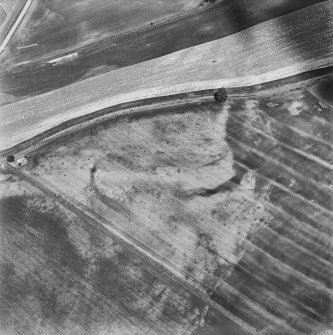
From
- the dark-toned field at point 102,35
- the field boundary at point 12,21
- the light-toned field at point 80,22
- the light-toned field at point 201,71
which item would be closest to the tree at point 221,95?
the light-toned field at point 201,71

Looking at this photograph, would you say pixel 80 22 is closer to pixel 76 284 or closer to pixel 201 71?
pixel 201 71

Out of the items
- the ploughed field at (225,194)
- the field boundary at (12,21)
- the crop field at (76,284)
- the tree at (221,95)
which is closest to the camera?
the ploughed field at (225,194)

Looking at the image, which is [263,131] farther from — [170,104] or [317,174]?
[170,104]

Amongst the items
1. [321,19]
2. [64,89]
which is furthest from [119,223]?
[321,19]

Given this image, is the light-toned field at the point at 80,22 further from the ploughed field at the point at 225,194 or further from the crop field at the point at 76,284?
the crop field at the point at 76,284

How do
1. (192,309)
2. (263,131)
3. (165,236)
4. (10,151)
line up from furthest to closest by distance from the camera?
(10,151) → (263,131) → (165,236) → (192,309)
